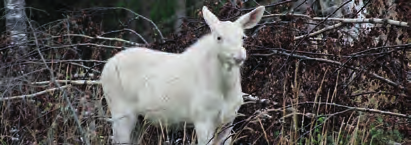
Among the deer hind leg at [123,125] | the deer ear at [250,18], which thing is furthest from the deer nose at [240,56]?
the deer hind leg at [123,125]

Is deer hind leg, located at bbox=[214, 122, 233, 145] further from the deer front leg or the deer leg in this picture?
the deer leg

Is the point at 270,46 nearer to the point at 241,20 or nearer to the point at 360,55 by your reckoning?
the point at 360,55

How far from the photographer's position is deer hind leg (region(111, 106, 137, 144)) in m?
5.38

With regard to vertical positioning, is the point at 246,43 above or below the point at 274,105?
above

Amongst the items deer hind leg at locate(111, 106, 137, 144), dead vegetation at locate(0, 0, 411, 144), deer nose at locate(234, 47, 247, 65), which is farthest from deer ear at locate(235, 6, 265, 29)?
deer hind leg at locate(111, 106, 137, 144)

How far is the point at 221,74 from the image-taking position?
197 inches

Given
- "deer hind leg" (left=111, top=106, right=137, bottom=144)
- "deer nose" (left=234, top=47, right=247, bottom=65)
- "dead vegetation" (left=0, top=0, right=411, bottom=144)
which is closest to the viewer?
"deer nose" (left=234, top=47, right=247, bottom=65)

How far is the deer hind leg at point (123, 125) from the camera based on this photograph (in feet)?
17.6

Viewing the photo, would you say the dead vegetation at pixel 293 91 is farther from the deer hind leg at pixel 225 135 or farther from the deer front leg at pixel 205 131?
the deer front leg at pixel 205 131

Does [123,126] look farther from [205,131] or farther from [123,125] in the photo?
[205,131]

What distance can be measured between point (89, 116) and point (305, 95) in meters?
1.84

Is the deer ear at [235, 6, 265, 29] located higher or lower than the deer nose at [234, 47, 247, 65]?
higher

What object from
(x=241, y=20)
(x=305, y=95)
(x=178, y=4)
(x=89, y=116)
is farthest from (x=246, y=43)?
(x=178, y=4)

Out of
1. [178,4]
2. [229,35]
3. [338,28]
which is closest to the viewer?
[229,35]
